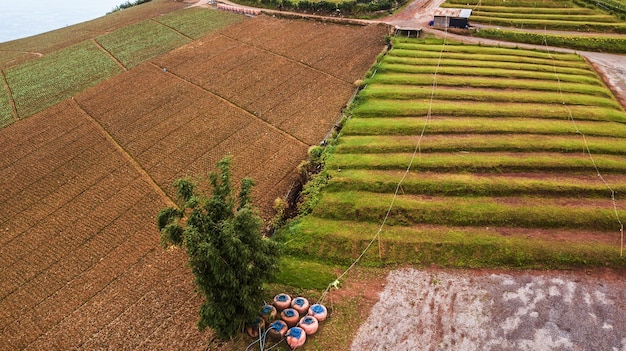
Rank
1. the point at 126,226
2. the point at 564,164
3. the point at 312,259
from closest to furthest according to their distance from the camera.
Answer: the point at 312,259
the point at 126,226
the point at 564,164

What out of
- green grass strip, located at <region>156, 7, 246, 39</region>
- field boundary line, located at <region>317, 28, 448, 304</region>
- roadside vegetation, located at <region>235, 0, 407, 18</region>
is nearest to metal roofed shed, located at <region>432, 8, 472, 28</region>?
roadside vegetation, located at <region>235, 0, 407, 18</region>

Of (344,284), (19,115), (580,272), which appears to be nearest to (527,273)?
(580,272)

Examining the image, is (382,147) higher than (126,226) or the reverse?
higher

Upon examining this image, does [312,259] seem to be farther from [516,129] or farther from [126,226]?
[516,129]

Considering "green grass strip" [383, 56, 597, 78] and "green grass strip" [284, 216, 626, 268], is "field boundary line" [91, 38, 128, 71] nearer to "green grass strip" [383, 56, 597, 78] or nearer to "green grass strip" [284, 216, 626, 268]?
"green grass strip" [383, 56, 597, 78]

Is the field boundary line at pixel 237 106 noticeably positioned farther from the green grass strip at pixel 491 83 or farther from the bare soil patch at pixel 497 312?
the bare soil patch at pixel 497 312

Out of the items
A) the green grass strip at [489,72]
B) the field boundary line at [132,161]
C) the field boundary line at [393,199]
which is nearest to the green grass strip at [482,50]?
the green grass strip at [489,72]
